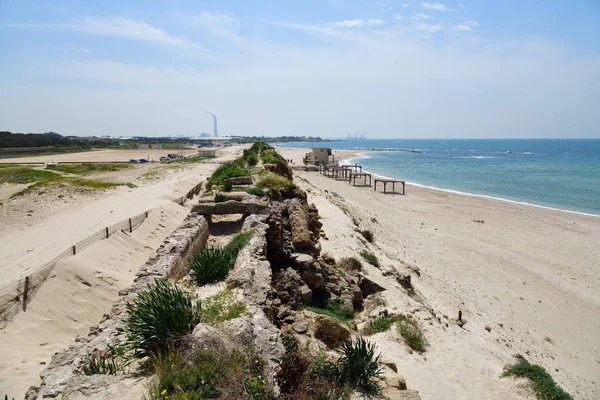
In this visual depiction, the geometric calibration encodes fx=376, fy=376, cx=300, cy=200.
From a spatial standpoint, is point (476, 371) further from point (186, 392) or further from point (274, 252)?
point (186, 392)

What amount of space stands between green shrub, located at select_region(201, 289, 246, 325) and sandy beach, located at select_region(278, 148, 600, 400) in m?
4.09

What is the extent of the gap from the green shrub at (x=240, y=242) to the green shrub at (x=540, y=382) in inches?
253

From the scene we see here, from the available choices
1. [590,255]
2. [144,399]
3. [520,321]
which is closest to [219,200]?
[144,399]

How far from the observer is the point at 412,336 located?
29.6 feet

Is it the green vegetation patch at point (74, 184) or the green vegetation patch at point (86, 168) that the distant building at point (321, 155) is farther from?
the green vegetation patch at point (74, 184)

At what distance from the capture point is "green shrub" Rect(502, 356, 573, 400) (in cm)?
748

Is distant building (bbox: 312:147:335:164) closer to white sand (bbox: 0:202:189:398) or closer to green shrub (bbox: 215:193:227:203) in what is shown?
white sand (bbox: 0:202:189:398)

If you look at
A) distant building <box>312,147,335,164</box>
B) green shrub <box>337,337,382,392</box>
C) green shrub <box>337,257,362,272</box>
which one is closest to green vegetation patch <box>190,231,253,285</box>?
green shrub <box>337,337,382,392</box>

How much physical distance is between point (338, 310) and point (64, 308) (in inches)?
273

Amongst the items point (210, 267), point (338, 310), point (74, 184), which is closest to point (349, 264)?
point (338, 310)

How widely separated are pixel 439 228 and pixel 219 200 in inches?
722

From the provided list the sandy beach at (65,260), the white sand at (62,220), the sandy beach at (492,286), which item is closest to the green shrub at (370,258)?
the sandy beach at (492,286)

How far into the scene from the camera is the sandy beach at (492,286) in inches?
334

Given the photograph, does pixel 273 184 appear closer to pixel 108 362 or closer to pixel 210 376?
pixel 108 362
